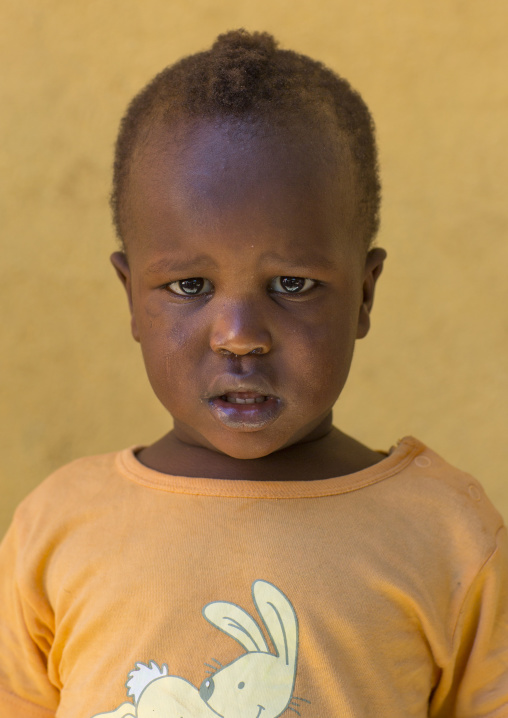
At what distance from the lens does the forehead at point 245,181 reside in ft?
3.28

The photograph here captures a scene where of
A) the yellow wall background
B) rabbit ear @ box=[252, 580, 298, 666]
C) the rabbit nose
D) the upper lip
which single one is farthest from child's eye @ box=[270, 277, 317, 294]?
Answer: the yellow wall background

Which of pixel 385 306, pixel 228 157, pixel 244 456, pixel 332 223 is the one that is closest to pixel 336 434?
pixel 244 456

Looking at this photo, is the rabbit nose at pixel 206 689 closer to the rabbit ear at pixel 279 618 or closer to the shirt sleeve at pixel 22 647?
the rabbit ear at pixel 279 618

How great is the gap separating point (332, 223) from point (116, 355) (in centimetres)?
96

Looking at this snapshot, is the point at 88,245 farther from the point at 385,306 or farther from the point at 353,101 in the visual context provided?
the point at 353,101

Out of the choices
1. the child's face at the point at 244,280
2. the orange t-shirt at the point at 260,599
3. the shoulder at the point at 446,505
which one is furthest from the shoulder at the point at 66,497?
the shoulder at the point at 446,505

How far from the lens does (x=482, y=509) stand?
1145mm

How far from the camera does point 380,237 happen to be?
6.42ft

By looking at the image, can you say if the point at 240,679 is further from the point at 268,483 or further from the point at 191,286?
the point at 191,286

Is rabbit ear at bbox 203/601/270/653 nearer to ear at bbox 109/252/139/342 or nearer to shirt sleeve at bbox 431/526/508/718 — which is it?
shirt sleeve at bbox 431/526/508/718

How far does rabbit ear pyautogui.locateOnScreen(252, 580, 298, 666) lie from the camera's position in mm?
1002

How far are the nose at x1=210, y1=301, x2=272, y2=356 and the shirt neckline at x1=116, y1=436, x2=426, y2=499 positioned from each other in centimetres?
19

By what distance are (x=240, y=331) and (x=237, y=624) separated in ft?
1.15

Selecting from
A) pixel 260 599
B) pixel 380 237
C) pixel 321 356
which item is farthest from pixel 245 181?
pixel 380 237
